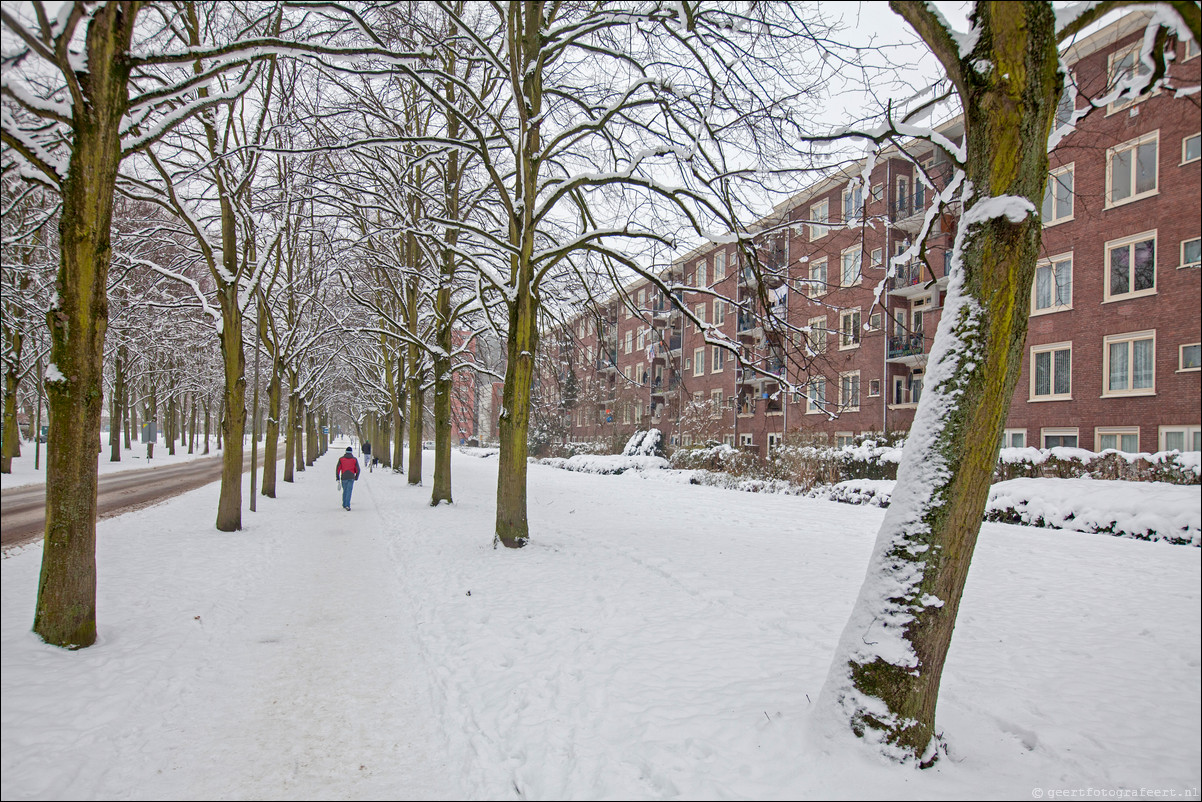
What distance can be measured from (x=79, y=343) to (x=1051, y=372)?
22780 mm

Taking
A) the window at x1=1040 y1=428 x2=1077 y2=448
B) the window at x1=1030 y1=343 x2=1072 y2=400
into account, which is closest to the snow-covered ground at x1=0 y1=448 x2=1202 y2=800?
the window at x1=1040 y1=428 x2=1077 y2=448

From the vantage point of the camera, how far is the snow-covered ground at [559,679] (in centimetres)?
332

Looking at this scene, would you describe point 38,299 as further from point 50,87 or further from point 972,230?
point 972,230

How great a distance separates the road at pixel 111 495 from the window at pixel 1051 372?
22.7 m

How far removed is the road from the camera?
4375 mm

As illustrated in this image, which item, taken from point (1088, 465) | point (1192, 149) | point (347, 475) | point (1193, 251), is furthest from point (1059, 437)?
point (347, 475)

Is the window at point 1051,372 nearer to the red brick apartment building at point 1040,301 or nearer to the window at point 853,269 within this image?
the red brick apartment building at point 1040,301

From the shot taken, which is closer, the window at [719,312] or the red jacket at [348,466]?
the red jacket at [348,466]

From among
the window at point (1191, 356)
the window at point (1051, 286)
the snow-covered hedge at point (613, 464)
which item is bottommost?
the snow-covered hedge at point (613, 464)

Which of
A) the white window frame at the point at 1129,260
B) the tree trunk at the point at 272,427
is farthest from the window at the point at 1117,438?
the tree trunk at the point at 272,427

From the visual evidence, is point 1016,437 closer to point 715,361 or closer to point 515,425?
point 515,425

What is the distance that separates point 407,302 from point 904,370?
19635mm

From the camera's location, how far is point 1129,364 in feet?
52.3

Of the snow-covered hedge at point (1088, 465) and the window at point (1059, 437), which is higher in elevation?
the window at point (1059, 437)
